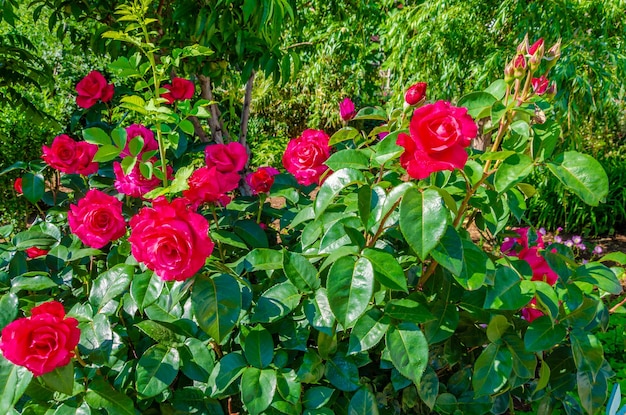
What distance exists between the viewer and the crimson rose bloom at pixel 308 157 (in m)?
1.37

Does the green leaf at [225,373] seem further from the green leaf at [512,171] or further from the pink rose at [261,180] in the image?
the green leaf at [512,171]

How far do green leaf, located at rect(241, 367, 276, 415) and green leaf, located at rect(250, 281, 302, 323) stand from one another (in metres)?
0.11

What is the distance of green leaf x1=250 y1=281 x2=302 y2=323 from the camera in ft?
3.67

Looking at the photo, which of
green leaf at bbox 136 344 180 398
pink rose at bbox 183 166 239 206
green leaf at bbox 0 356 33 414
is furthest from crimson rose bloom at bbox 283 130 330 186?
green leaf at bbox 0 356 33 414

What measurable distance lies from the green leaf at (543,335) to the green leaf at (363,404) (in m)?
0.33

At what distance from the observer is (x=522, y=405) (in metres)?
1.92

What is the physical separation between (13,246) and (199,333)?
0.62 m

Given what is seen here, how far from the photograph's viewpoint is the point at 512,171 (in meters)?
0.98

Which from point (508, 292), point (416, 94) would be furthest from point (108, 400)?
point (416, 94)

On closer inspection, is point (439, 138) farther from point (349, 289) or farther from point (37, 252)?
point (37, 252)

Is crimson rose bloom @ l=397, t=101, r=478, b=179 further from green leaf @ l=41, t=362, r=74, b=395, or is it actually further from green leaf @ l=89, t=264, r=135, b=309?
green leaf @ l=41, t=362, r=74, b=395

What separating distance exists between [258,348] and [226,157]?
1.53 feet

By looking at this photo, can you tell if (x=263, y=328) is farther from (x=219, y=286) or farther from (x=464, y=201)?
(x=464, y=201)

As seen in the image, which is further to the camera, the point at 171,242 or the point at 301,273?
the point at 301,273
